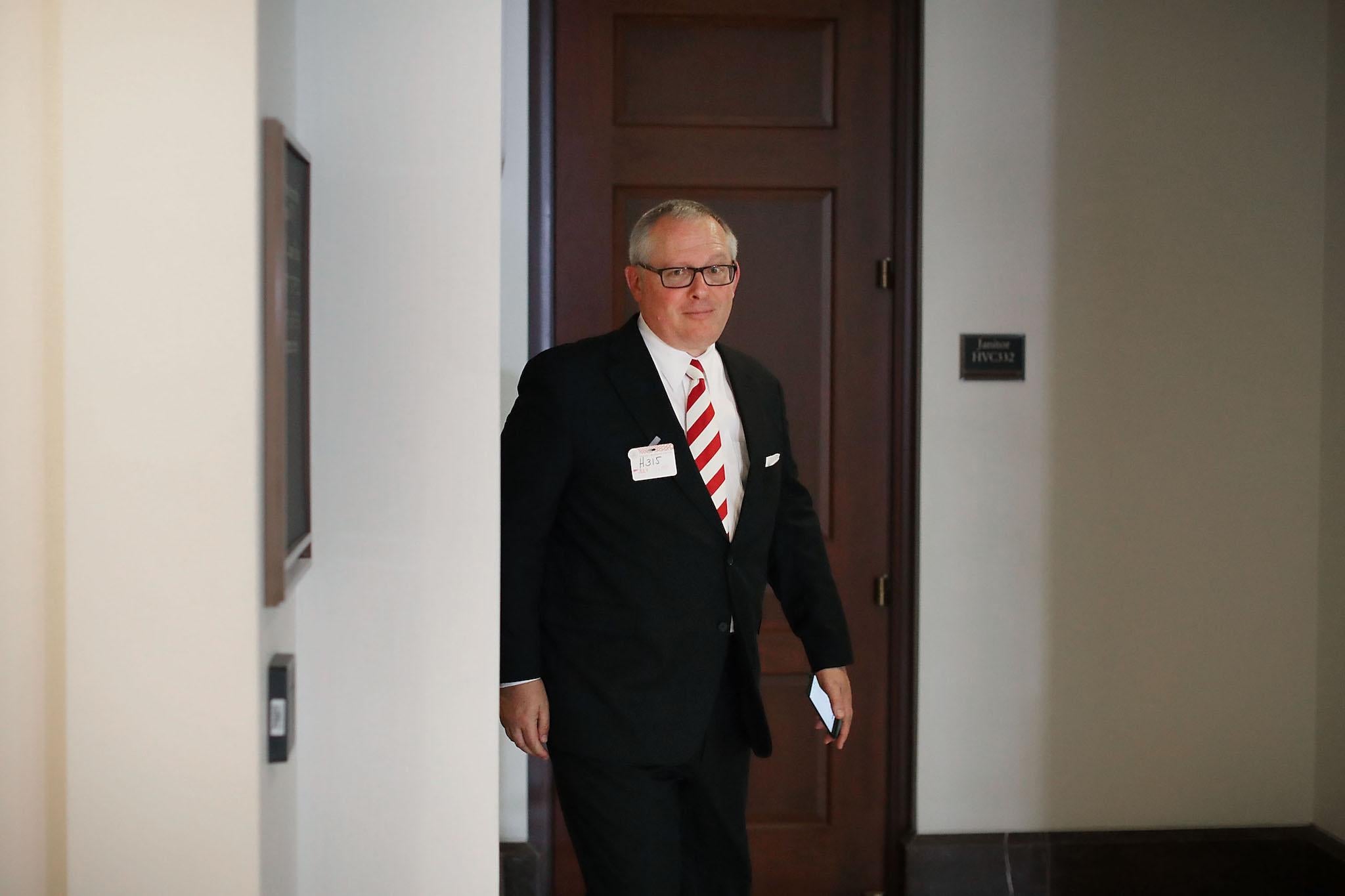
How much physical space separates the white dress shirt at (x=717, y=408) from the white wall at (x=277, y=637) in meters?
0.80

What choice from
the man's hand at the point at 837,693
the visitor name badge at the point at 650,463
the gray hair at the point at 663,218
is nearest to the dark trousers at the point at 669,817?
the man's hand at the point at 837,693

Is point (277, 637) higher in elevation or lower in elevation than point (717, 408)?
lower

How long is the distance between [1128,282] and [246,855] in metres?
2.56

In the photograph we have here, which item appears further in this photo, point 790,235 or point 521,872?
point 790,235

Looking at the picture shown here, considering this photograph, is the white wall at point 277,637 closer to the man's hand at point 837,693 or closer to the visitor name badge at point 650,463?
the visitor name badge at point 650,463

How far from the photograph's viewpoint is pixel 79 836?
1346mm

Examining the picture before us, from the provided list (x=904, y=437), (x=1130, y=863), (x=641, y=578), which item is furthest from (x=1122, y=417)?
(x=641, y=578)

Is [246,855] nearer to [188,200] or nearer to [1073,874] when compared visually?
[188,200]

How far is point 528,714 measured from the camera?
6.70 feet

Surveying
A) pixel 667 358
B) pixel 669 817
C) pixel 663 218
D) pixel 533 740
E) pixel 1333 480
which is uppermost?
pixel 663 218

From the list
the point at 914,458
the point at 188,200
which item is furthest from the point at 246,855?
the point at 914,458

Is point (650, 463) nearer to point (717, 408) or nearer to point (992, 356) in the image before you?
point (717, 408)

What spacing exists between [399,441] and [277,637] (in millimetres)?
301

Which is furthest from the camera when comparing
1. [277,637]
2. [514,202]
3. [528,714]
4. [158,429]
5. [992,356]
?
[992,356]
